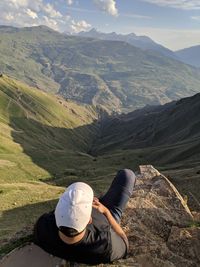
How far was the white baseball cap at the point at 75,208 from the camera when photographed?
992 centimetres

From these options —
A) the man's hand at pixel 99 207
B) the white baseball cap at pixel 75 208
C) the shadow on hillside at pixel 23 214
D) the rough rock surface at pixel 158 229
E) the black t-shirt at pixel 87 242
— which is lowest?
the shadow on hillside at pixel 23 214

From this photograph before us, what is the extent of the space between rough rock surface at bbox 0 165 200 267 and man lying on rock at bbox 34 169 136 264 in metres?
1.03

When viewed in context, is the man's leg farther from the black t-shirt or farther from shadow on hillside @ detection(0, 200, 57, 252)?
shadow on hillside @ detection(0, 200, 57, 252)

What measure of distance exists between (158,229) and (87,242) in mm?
5282

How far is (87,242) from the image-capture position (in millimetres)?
11039

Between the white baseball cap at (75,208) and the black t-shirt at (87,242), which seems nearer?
the white baseball cap at (75,208)

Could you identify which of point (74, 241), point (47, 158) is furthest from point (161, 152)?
point (74, 241)

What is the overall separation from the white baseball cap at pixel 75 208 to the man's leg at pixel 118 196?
3.15 meters

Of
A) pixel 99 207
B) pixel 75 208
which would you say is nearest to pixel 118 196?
pixel 99 207

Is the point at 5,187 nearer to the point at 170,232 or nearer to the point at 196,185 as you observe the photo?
the point at 196,185

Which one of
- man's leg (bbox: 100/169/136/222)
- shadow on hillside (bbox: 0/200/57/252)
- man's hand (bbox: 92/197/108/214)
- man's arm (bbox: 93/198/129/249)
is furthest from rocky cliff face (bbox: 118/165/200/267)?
shadow on hillside (bbox: 0/200/57/252)

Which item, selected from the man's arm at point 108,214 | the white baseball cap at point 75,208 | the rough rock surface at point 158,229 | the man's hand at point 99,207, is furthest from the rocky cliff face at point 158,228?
the white baseball cap at point 75,208

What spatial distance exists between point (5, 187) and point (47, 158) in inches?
3411

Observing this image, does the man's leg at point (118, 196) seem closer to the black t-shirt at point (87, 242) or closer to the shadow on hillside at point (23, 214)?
the black t-shirt at point (87, 242)
